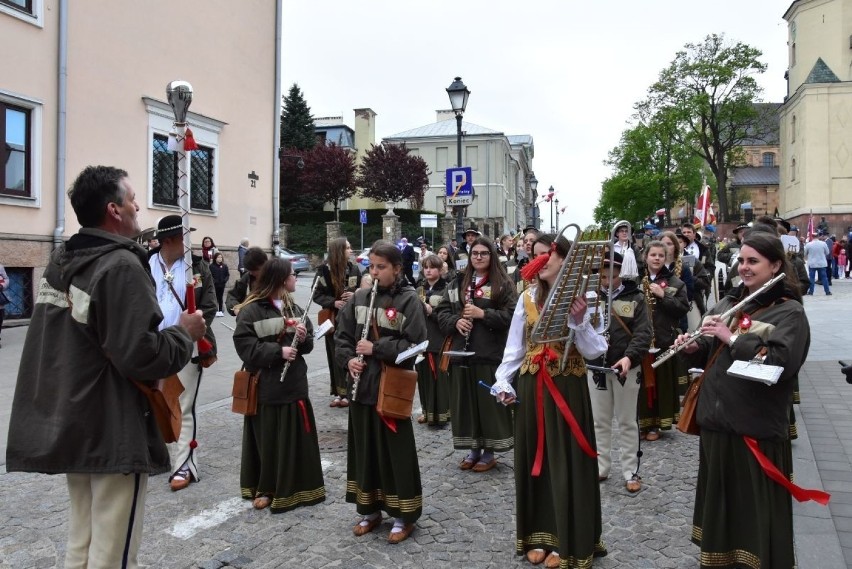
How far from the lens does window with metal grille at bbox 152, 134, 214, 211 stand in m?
17.7

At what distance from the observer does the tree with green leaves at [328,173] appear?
50.2 m

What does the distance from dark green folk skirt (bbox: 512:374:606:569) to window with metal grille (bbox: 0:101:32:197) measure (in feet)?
44.6

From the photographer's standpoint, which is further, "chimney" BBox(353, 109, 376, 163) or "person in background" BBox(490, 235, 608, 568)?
"chimney" BBox(353, 109, 376, 163)

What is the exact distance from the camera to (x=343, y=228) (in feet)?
148

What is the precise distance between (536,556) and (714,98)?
52861 mm

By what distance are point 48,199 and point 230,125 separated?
657 centimetres

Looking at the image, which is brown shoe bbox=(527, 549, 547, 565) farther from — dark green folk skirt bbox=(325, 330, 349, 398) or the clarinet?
dark green folk skirt bbox=(325, 330, 349, 398)

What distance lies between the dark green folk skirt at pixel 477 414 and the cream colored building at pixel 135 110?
1153 cm

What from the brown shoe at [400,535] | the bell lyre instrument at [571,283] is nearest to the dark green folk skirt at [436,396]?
the brown shoe at [400,535]

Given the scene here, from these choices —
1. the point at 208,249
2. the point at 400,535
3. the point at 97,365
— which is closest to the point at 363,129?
the point at 208,249

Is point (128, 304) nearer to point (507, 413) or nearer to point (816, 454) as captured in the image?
point (507, 413)

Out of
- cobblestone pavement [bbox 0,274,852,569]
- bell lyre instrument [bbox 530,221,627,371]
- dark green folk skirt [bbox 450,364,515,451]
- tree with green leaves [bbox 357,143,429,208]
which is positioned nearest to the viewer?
bell lyre instrument [bbox 530,221,627,371]

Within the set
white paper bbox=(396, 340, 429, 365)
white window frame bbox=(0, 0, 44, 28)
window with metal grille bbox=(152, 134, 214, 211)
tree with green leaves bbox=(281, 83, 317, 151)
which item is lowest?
white paper bbox=(396, 340, 429, 365)

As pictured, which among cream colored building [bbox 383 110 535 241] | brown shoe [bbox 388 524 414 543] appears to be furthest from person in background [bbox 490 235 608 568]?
cream colored building [bbox 383 110 535 241]
